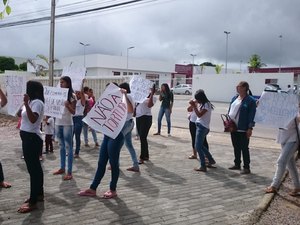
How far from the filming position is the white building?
51344mm

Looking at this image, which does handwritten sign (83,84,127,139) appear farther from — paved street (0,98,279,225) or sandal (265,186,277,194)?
sandal (265,186,277,194)

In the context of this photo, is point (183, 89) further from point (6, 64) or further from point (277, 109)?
point (277, 109)

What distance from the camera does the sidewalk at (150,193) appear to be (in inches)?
193

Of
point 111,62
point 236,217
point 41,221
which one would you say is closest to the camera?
point 41,221

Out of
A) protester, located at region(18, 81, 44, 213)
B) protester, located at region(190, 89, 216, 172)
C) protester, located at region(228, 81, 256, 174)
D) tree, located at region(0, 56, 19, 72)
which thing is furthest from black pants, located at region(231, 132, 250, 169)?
tree, located at region(0, 56, 19, 72)

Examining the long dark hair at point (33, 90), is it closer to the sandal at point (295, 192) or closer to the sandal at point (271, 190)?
the sandal at point (271, 190)

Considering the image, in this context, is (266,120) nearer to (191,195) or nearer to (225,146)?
(191,195)

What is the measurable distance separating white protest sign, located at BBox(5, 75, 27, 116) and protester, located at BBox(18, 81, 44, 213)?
106 inches

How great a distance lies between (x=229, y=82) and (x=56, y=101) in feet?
103

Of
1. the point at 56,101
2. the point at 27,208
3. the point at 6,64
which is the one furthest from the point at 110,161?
the point at 6,64

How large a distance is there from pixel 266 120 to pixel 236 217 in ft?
6.65

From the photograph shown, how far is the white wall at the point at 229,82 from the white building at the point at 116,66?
10713 millimetres

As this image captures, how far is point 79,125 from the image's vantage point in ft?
29.2

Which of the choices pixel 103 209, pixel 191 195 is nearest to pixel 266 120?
pixel 191 195
